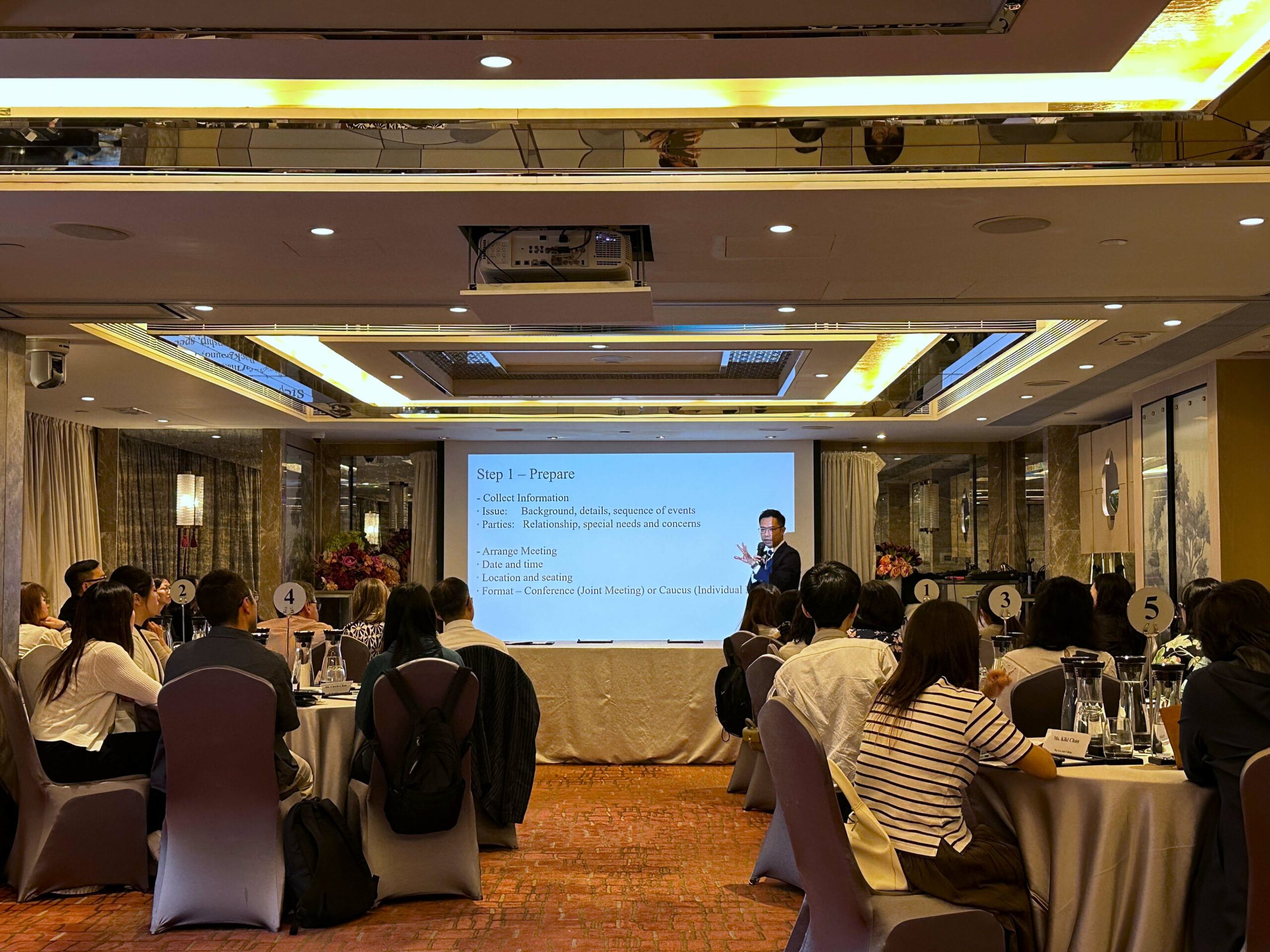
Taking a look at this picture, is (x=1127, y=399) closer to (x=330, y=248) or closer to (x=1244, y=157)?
(x=1244, y=157)

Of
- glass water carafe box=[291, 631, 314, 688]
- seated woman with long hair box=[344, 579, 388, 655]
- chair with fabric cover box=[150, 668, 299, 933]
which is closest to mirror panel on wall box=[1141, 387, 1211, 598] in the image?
seated woman with long hair box=[344, 579, 388, 655]

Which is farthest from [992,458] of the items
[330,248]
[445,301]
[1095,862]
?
[1095,862]

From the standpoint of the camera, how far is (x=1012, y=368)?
891cm

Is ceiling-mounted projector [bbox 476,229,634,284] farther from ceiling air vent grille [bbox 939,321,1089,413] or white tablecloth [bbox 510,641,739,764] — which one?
white tablecloth [bbox 510,641,739,764]

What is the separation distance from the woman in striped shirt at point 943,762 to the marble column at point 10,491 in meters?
5.56

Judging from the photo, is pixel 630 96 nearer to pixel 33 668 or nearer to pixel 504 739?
pixel 504 739

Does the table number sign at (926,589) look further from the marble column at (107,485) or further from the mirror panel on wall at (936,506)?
the marble column at (107,485)

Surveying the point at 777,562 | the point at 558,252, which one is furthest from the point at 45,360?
the point at 777,562

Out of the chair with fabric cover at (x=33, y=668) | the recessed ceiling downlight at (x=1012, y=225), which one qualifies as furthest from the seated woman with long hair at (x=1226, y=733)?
the chair with fabric cover at (x=33, y=668)

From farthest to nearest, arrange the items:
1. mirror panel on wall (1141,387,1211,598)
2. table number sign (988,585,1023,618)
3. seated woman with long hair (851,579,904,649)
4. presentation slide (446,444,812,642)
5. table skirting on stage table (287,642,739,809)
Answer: presentation slide (446,444,812,642) → mirror panel on wall (1141,387,1211,598) → table skirting on stage table (287,642,739,809) → table number sign (988,585,1023,618) → seated woman with long hair (851,579,904,649)

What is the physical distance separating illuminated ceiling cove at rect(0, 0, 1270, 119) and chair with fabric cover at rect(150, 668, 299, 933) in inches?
84.1

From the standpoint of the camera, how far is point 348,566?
44.2ft

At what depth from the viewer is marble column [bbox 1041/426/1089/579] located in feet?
41.1

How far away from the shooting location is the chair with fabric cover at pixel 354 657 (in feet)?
22.0
